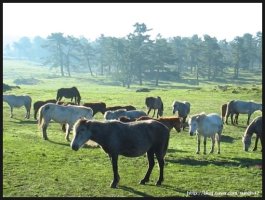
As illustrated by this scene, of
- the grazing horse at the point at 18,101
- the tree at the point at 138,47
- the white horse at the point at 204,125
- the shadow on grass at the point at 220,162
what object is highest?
the tree at the point at 138,47

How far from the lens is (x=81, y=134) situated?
38.9ft

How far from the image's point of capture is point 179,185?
12758mm

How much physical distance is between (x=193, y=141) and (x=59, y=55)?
11634 cm

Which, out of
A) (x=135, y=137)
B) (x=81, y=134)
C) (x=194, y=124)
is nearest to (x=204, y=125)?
(x=194, y=124)

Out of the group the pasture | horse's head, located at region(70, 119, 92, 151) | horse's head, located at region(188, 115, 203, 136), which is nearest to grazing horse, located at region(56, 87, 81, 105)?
the pasture

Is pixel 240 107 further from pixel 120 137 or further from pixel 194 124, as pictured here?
pixel 120 137

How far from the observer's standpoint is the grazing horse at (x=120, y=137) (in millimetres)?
11922

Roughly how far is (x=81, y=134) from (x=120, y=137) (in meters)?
1.23

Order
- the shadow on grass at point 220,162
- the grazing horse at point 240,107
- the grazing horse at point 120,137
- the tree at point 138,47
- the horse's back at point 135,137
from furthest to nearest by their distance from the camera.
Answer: the tree at point 138,47
the grazing horse at point 240,107
the shadow on grass at point 220,162
the horse's back at point 135,137
the grazing horse at point 120,137

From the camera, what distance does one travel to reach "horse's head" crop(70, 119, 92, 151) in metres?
11.8

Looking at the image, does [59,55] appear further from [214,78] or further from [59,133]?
[59,133]

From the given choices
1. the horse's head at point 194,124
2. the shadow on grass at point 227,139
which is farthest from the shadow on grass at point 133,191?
the shadow on grass at point 227,139

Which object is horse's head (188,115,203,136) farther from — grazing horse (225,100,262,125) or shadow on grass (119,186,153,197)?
grazing horse (225,100,262,125)

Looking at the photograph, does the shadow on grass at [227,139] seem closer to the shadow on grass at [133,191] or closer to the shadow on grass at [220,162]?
the shadow on grass at [220,162]
